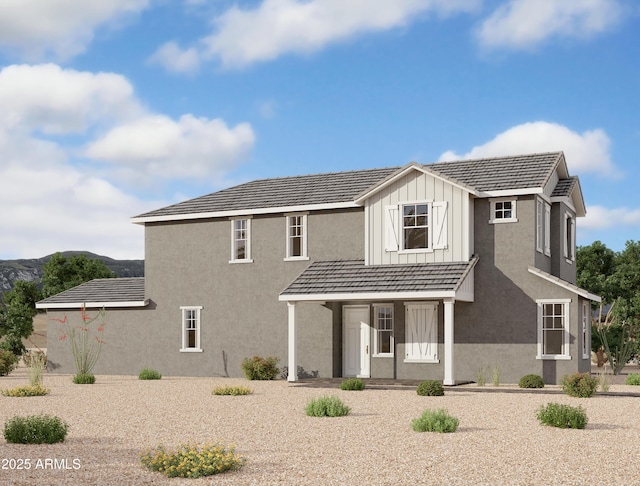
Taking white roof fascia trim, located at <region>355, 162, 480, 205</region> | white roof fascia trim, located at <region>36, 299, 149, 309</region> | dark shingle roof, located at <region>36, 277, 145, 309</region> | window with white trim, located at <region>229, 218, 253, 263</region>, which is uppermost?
white roof fascia trim, located at <region>355, 162, 480, 205</region>

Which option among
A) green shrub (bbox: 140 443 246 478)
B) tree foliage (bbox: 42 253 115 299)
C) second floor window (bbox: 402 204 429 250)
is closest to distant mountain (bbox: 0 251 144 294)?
tree foliage (bbox: 42 253 115 299)

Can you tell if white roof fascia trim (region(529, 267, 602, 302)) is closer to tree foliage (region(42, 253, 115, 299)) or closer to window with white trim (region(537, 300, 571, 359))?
window with white trim (region(537, 300, 571, 359))

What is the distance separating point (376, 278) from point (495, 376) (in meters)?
4.70

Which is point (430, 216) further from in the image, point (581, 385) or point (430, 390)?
point (581, 385)

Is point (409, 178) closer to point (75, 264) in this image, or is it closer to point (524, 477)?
point (524, 477)

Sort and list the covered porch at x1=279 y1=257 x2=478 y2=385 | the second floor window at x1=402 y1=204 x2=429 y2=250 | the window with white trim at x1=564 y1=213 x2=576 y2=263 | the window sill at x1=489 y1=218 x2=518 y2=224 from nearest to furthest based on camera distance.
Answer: the covered porch at x1=279 y1=257 x2=478 y2=385 → the window sill at x1=489 y1=218 x2=518 y2=224 → the second floor window at x1=402 y1=204 x2=429 y2=250 → the window with white trim at x1=564 y1=213 x2=576 y2=263

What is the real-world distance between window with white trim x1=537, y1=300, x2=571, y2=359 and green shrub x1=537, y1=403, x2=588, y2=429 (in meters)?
10.8

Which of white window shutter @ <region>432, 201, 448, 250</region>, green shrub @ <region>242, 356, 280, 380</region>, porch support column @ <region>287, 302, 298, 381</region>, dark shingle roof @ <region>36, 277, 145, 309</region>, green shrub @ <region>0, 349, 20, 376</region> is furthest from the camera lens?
dark shingle roof @ <region>36, 277, 145, 309</region>

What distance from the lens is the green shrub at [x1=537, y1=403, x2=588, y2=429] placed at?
14.7m

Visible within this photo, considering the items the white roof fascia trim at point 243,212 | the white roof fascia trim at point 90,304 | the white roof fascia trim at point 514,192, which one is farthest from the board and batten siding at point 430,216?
the white roof fascia trim at point 90,304

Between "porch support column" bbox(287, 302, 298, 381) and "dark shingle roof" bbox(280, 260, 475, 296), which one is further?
"porch support column" bbox(287, 302, 298, 381)

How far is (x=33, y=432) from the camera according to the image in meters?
12.6

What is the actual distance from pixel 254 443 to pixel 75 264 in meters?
40.0

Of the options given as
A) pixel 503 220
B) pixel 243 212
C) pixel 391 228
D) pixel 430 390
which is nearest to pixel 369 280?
pixel 391 228
